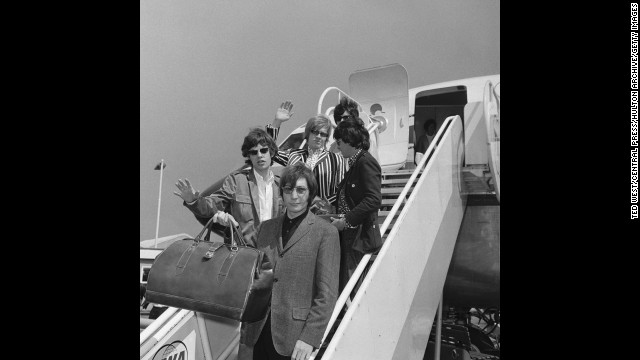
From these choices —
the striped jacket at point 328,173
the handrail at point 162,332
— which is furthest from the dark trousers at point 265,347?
the striped jacket at point 328,173

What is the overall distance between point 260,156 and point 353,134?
0.76 meters

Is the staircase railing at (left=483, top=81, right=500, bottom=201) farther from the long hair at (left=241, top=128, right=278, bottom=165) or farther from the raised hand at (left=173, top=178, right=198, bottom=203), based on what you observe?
the raised hand at (left=173, top=178, right=198, bottom=203)

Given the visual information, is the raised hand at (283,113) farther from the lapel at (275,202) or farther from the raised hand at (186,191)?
the raised hand at (186,191)

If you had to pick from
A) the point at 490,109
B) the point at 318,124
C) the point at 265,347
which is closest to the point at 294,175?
the point at 265,347

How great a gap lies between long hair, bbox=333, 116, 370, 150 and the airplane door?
385cm


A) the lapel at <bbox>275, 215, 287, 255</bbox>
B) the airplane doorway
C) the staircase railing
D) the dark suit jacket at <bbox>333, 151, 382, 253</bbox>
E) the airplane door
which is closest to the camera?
the lapel at <bbox>275, 215, 287, 255</bbox>

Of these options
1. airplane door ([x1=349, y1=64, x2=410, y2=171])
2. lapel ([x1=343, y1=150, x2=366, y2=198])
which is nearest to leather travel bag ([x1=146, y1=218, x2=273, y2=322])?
lapel ([x1=343, y1=150, x2=366, y2=198])

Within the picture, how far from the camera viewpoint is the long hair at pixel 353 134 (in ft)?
11.1

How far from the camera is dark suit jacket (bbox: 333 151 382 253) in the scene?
124 inches

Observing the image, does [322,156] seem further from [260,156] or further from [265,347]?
[265,347]
